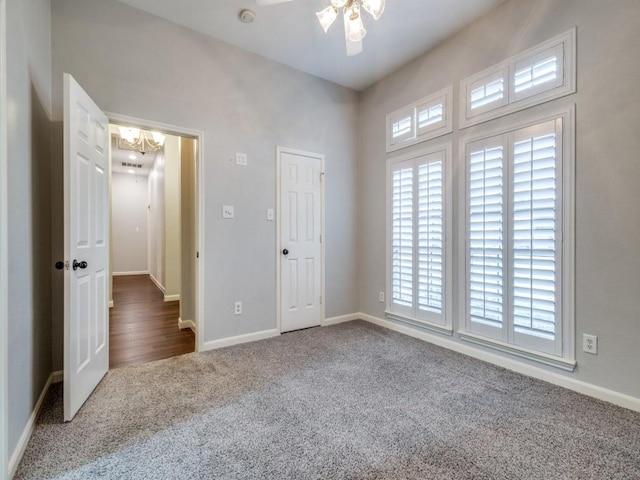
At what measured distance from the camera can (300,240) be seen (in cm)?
365

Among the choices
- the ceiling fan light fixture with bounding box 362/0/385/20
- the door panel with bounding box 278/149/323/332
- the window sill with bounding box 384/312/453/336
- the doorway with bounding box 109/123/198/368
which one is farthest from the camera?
the door panel with bounding box 278/149/323/332

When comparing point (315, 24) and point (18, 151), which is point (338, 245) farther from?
point (18, 151)

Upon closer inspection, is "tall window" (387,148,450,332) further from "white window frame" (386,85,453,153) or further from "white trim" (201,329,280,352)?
"white trim" (201,329,280,352)

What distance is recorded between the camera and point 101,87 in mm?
2494

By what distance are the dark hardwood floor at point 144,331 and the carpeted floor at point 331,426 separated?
0.37 m

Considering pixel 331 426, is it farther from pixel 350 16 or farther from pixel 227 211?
pixel 350 16

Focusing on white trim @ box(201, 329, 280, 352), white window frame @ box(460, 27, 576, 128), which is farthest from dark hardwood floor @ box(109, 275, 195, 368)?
white window frame @ box(460, 27, 576, 128)

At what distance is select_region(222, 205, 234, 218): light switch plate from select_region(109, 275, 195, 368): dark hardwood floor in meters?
1.41

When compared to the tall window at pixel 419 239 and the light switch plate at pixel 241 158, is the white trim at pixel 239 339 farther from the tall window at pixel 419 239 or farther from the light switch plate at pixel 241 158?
the light switch plate at pixel 241 158

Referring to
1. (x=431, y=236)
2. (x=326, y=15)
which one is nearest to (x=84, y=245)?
(x=326, y=15)

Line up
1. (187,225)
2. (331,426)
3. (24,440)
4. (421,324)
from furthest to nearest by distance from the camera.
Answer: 1. (187,225)
2. (421,324)
3. (331,426)
4. (24,440)

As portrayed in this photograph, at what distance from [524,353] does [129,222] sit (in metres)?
9.86

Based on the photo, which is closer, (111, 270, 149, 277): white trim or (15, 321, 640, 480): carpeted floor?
(15, 321, 640, 480): carpeted floor

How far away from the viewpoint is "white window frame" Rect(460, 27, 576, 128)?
2.21 metres
